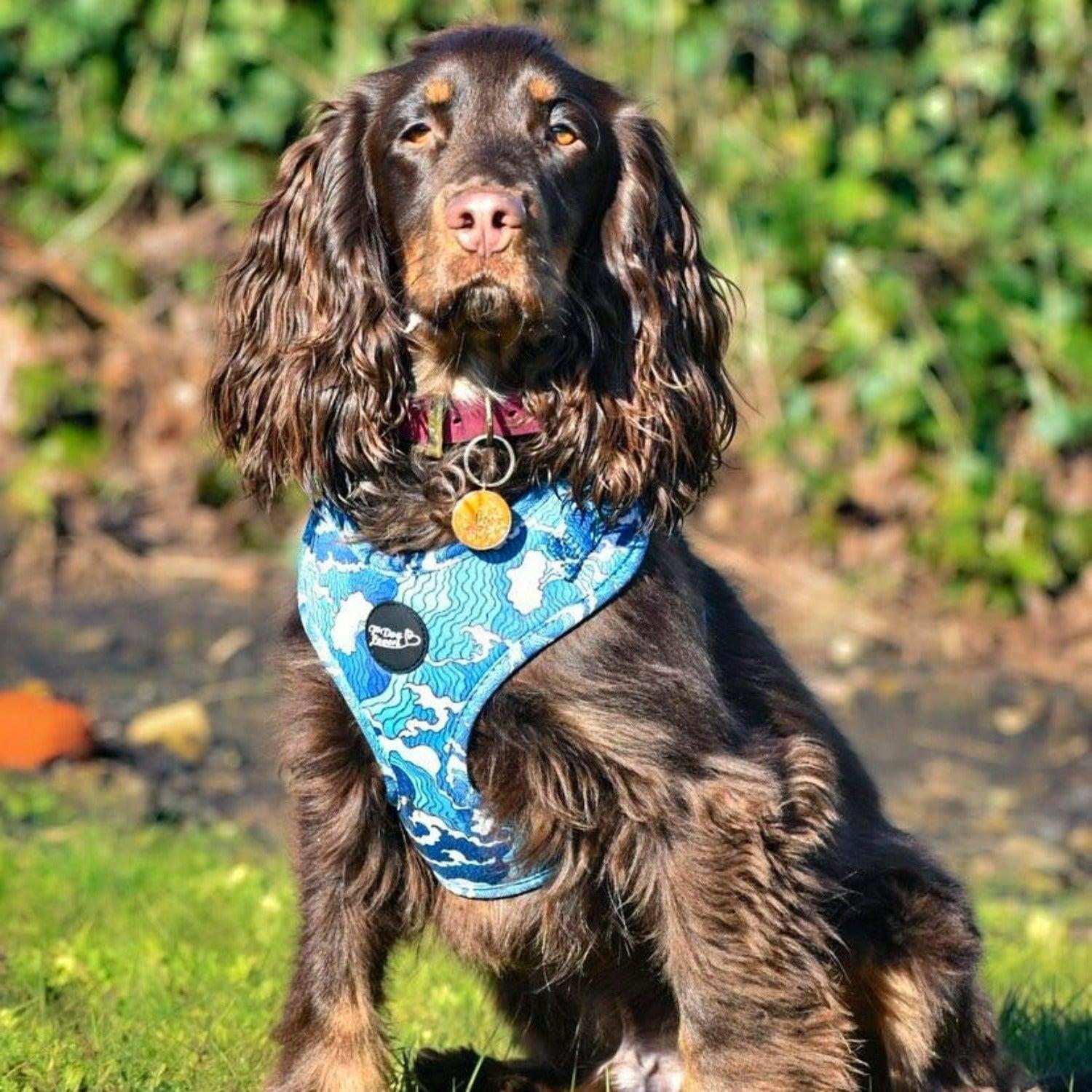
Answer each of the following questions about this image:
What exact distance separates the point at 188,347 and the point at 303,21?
152 centimetres

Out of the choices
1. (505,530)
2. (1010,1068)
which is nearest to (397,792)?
(505,530)

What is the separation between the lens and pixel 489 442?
3.77 meters

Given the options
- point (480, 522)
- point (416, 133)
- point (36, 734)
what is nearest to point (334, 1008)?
point (480, 522)

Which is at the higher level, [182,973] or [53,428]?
[182,973]

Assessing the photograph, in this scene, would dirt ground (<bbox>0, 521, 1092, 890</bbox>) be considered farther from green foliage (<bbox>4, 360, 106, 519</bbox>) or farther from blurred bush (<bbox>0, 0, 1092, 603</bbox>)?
green foliage (<bbox>4, 360, 106, 519</bbox>)

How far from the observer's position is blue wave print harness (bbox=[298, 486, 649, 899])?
356 cm

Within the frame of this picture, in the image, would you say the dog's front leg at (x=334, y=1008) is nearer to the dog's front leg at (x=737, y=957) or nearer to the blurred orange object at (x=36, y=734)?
the dog's front leg at (x=737, y=957)

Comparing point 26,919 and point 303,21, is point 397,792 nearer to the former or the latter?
point 26,919

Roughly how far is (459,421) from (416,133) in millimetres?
546

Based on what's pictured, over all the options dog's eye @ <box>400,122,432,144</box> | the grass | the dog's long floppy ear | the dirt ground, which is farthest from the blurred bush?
dog's eye @ <box>400,122,432,144</box>

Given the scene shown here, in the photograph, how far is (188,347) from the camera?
891 centimetres

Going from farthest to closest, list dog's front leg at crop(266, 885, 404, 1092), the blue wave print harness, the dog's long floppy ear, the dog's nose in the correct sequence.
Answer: the dog's long floppy ear < dog's front leg at crop(266, 885, 404, 1092) < the blue wave print harness < the dog's nose

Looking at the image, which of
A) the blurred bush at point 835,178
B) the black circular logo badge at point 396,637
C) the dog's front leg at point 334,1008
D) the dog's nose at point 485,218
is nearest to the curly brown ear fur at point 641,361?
the dog's nose at point 485,218

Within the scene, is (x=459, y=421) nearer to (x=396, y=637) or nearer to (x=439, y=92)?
(x=396, y=637)
